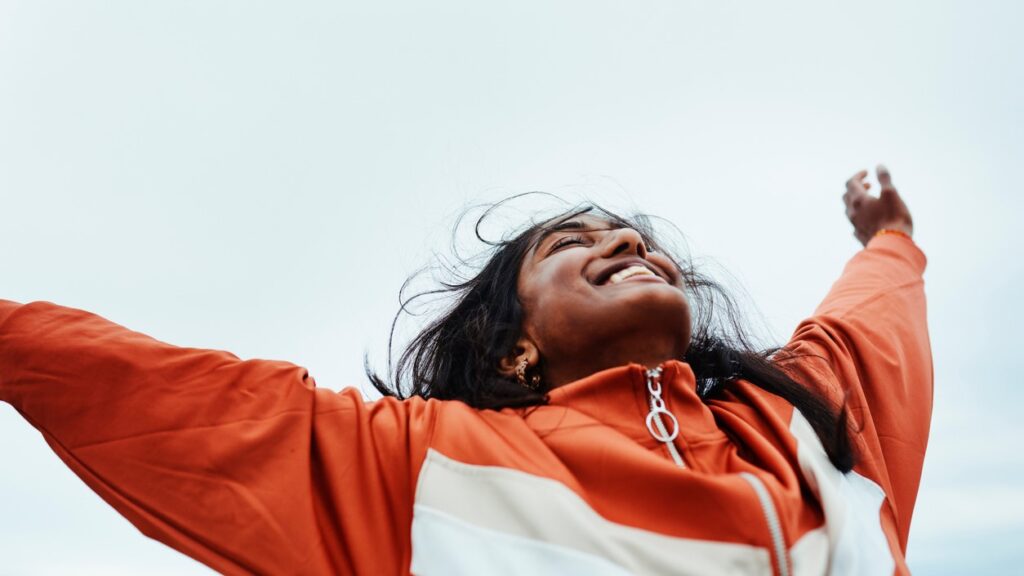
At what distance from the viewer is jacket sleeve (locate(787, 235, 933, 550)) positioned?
8.73 feet

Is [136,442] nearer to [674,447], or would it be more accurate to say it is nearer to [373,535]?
[373,535]

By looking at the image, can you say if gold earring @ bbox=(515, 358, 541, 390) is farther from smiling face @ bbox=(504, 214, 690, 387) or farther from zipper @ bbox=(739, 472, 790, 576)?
zipper @ bbox=(739, 472, 790, 576)

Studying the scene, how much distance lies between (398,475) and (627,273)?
966 mm

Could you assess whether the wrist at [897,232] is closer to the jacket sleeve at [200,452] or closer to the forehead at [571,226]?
the forehead at [571,226]

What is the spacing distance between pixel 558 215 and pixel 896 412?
52.9 inches

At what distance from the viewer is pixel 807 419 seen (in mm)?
2514

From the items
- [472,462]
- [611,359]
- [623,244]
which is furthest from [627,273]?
[472,462]

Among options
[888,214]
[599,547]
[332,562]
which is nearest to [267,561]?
[332,562]

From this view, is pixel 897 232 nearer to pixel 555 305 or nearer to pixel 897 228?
pixel 897 228

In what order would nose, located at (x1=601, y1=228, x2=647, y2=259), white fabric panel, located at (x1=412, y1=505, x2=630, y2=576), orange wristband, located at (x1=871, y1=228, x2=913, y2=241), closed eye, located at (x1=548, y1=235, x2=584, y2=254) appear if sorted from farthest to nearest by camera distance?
orange wristband, located at (x1=871, y1=228, x2=913, y2=241) < closed eye, located at (x1=548, y1=235, x2=584, y2=254) < nose, located at (x1=601, y1=228, x2=647, y2=259) < white fabric panel, located at (x1=412, y1=505, x2=630, y2=576)

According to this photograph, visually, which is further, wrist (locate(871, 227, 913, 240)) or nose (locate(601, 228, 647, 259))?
wrist (locate(871, 227, 913, 240))

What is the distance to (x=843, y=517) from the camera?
212cm

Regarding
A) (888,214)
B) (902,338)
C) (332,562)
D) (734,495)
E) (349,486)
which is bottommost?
(332,562)

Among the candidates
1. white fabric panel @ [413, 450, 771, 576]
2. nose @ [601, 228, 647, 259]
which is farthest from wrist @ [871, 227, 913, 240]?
white fabric panel @ [413, 450, 771, 576]
